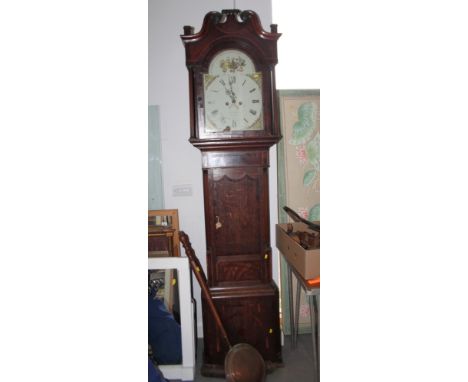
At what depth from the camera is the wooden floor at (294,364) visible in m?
1.61

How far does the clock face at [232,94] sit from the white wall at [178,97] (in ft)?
1.30

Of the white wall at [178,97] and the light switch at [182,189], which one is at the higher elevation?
the white wall at [178,97]

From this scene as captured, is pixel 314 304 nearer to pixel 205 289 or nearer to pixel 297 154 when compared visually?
pixel 205 289

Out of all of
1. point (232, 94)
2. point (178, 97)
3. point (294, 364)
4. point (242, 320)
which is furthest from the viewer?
point (178, 97)

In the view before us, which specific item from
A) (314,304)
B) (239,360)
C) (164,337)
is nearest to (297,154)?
(314,304)

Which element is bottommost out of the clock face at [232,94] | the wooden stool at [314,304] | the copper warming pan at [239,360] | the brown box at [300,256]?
the copper warming pan at [239,360]

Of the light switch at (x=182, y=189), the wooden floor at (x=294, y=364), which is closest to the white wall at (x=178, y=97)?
the light switch at (x=182, y=189)

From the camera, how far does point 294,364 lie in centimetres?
173

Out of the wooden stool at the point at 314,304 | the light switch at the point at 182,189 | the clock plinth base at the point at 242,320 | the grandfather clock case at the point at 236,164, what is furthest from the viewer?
the light switch at the point at 182,189

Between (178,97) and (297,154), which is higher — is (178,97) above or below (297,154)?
above

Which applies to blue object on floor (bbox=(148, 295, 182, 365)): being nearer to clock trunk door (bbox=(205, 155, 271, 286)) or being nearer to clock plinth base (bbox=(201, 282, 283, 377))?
clock plinth base (bbox=(201, 282, 283, 377))

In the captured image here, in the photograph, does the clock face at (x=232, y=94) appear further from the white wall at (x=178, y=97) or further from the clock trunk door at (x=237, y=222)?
the white wall at (x=178, y=97)

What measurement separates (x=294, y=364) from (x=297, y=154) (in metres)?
1.38

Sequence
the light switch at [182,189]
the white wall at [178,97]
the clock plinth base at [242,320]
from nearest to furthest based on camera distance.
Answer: the clock plinth base at [242,320]
the white wall at [178,97]
the light switch at [182,189]
